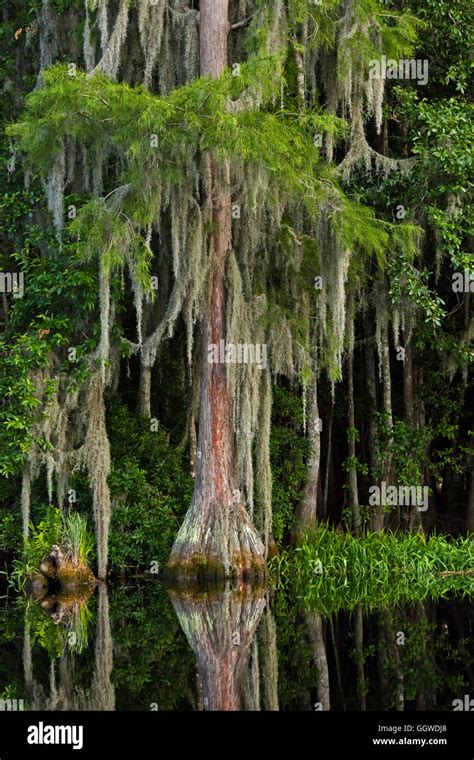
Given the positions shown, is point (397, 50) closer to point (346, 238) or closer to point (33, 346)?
point (346, 238)

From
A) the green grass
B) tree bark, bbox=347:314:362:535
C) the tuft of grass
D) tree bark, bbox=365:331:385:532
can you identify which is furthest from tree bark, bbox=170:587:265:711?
tree bark, bbox=365:331:385:532

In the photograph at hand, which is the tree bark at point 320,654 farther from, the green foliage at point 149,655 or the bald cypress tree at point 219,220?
the bald cypress tree at point 219,220

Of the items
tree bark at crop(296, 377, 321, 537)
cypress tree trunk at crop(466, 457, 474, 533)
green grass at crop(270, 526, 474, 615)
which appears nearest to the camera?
green grass at crop(270, 526, 474, 615)

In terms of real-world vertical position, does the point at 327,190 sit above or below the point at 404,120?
below

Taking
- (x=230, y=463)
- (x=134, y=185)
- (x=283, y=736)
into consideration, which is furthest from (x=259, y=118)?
(x=283, y=736)

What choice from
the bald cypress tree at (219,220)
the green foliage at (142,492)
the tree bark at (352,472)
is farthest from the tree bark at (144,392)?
the tree bark at (352,472)

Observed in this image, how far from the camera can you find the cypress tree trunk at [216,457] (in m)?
14.0

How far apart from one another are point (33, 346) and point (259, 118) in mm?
3406

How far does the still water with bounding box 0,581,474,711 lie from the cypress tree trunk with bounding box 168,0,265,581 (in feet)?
1.40

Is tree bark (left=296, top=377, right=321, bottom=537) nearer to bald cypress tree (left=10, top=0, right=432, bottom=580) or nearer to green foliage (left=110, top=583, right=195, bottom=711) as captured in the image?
bald cypress tree (left=10, top=0, right=432, bottom=580)

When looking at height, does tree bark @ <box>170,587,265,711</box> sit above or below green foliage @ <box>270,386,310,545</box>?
below

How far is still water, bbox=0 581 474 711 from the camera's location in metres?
8.99

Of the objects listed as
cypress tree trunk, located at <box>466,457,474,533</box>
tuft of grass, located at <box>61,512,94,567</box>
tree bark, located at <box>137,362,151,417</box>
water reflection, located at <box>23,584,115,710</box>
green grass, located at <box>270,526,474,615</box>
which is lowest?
water reflection, located at <box>23,584,115,710</box>

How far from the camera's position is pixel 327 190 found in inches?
551
